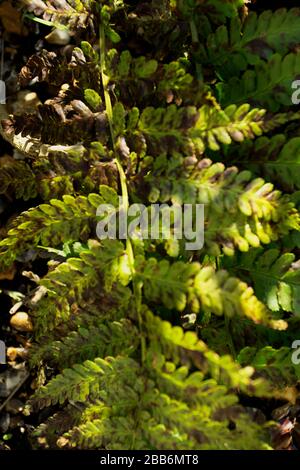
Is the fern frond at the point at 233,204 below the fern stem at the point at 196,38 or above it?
below

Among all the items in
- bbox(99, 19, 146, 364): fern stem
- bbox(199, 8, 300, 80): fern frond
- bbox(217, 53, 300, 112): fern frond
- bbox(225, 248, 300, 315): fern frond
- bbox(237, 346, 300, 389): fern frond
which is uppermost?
bbox(199, 8, 300, 80): fern frond

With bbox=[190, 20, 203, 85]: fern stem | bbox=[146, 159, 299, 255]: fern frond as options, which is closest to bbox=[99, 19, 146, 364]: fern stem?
bbox=[146, 159, 299, 255]: fern frond

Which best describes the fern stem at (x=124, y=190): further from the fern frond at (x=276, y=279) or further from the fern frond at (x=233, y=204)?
the fern frond at (x=276, y=279)

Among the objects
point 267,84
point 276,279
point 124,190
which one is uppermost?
point 267,84

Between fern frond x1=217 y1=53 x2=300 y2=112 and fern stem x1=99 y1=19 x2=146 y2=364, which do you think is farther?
fern frond x1=217 y1=53 x2=300 y2=112

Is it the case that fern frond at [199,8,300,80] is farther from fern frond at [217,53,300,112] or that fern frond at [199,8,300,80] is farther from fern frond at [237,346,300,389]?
fern frond at [237,346,300,389]

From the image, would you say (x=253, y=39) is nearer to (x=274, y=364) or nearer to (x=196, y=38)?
(x=196, y=38)

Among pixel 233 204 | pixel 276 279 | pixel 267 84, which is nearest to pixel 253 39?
pixel 267 84

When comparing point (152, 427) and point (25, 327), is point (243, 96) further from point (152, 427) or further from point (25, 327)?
point (25, 327)

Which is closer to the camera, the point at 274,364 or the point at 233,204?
the point at 233,204

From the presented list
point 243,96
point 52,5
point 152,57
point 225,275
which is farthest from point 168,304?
point 52,5

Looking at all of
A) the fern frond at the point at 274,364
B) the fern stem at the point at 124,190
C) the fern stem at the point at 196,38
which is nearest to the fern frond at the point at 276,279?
the fern frond at the point at 274,364
